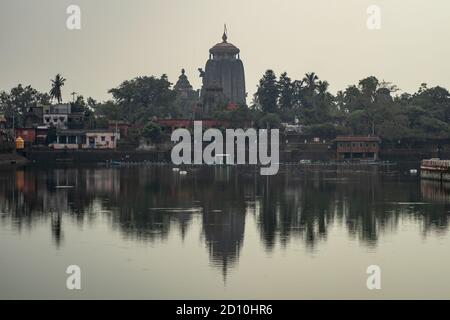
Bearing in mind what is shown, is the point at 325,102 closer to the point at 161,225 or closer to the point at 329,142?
the point at 329,142

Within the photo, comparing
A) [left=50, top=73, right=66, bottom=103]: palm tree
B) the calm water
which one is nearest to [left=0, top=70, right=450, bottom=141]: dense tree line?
[left=50, top=73, right=66, bottom=103]: palm tree

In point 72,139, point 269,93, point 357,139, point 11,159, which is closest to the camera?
point 11,159

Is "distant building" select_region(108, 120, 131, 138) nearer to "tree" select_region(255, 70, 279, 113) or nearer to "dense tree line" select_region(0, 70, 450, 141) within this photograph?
"dense tree line" select_region(0, 70, 450, 141)

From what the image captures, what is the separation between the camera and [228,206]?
225ft

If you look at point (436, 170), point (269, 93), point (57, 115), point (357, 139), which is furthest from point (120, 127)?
point (436, 170)

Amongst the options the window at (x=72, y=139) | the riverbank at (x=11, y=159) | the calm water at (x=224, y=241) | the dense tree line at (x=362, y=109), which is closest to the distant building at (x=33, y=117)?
the window at (x=72, y=139)

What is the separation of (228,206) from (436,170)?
39.4 metres

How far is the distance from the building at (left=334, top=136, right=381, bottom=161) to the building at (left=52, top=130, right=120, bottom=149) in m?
41.1

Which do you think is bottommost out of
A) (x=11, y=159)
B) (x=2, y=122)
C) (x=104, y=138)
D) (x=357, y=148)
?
(x=11, y=159)

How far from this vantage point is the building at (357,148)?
161 m

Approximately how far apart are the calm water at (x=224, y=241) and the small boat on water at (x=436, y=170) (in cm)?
1052

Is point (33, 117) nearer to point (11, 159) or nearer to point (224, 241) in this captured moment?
point (11, 159)

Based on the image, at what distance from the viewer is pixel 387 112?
547 feet
